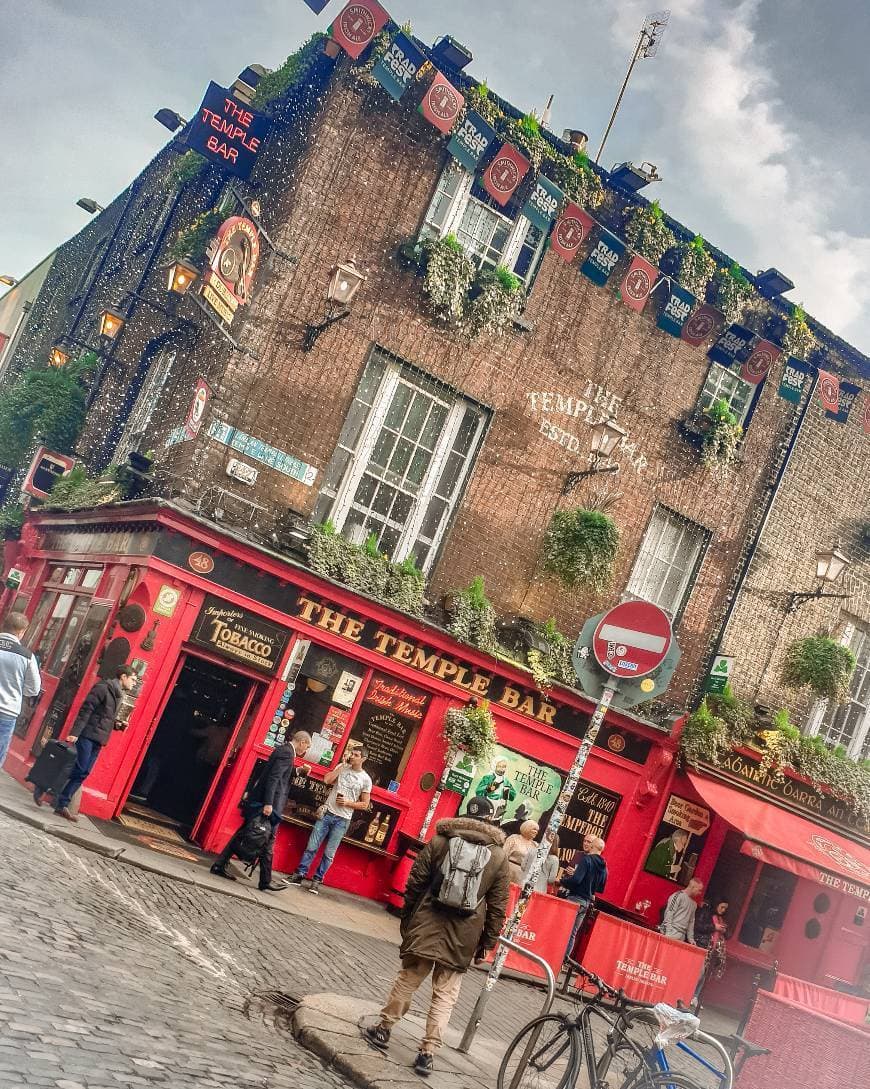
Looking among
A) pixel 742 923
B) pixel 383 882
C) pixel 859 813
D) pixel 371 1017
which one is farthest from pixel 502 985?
pixel 859 813

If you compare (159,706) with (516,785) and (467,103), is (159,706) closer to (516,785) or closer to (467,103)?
(516,785)

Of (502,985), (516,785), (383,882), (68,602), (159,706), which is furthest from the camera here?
(68,602)

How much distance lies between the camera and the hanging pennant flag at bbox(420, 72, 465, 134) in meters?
13.3

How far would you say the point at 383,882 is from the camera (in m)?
13.8

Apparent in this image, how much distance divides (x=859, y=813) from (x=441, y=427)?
31.8ft

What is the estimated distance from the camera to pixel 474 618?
1425cm

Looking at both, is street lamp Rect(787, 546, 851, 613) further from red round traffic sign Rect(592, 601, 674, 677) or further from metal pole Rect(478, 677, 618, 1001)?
metal pole Rect(478, 677, 618, 1001)

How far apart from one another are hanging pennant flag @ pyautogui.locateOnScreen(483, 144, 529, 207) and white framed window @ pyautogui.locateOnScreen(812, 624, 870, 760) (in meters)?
9.63

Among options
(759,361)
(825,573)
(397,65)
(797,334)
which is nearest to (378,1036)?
(397,65)

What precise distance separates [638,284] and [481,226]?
248 cm

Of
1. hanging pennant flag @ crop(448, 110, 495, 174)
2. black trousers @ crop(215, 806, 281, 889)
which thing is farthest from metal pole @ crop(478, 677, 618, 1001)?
hanging pennant flag @ crop(448, 110, 495, 174)

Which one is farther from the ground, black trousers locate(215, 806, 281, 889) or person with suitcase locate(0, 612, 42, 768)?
person with suitcase locate(0, 612, 42, 768)

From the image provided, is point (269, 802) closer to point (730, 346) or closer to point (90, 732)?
point (90, 732)

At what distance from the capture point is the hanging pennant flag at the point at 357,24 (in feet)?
42.7
